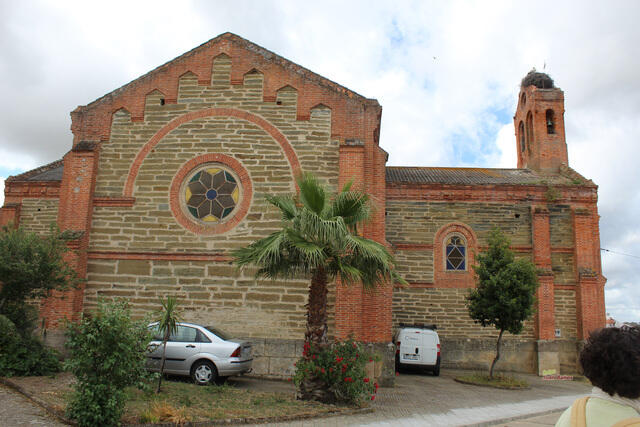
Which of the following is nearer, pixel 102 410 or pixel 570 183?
pixel 102 410

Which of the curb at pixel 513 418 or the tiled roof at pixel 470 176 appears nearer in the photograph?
the curb at pixel 513 418

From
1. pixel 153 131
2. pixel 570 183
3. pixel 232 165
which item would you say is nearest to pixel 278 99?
pixel 232 165

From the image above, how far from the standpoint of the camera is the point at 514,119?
30.8 m

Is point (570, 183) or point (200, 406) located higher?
point (570, 183)

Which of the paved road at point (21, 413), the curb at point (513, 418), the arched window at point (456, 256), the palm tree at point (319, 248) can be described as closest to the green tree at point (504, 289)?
the arched window at point (456, 256)

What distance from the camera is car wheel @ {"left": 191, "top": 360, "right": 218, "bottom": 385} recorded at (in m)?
12.3

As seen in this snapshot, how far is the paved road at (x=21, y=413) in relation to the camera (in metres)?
8.06

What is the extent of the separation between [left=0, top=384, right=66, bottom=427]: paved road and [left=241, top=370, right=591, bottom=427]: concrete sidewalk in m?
3.76

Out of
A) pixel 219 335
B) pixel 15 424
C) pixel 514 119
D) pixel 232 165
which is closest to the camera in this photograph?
pixel 15 424

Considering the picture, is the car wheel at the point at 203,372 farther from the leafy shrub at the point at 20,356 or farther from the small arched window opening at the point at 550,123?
the small arched window opening at the point at 550,123

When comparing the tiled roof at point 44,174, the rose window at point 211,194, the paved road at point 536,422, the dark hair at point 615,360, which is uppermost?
the tiled roof at point 44,174

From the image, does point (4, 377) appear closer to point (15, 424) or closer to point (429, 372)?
point (15, 424)

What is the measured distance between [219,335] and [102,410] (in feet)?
15.9

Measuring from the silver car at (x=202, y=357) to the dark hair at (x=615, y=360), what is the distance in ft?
34.3
